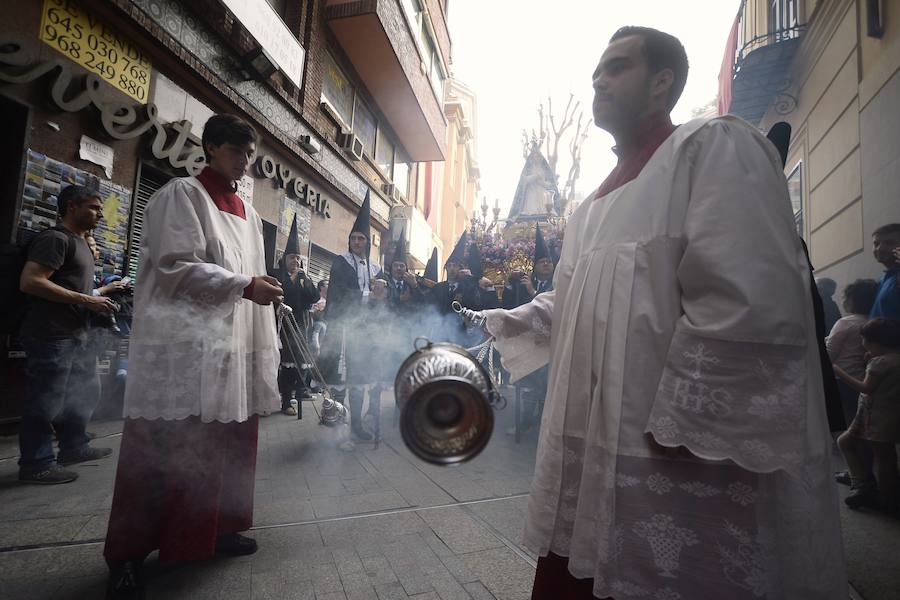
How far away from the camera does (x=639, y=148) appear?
5.27 feet

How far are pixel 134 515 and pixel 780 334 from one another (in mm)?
2558

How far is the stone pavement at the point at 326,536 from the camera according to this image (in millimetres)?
2064

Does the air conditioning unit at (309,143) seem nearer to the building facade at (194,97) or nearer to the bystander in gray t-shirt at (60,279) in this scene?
the building facade at (194,97)

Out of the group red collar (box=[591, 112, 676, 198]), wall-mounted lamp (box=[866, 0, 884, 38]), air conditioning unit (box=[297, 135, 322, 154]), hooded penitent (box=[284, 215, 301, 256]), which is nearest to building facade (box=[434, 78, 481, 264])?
air conditioning unit (box=[297, 135, 322, 154])

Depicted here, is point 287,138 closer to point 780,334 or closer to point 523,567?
point 523,567

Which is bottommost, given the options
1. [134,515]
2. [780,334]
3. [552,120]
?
[134,515]

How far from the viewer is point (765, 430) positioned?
3.65ft

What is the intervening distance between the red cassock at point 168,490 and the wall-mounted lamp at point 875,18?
770 centimetres

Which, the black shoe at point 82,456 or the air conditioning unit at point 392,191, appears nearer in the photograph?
the black shoe at point 82,456

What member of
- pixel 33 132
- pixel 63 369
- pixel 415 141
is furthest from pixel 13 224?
pixel 415 141

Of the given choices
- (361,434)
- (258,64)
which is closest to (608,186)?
(361,434)

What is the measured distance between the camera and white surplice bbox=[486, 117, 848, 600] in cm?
112

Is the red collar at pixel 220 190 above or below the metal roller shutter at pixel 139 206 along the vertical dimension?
below

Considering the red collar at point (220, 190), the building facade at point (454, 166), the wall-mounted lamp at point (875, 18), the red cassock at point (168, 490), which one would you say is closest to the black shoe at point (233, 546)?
the red cassock at point (168, 490)
